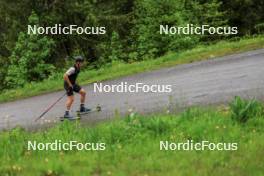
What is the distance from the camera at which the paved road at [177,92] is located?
12469mm

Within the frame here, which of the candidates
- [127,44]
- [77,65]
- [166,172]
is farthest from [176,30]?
[166,172]

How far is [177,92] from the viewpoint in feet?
45.9
